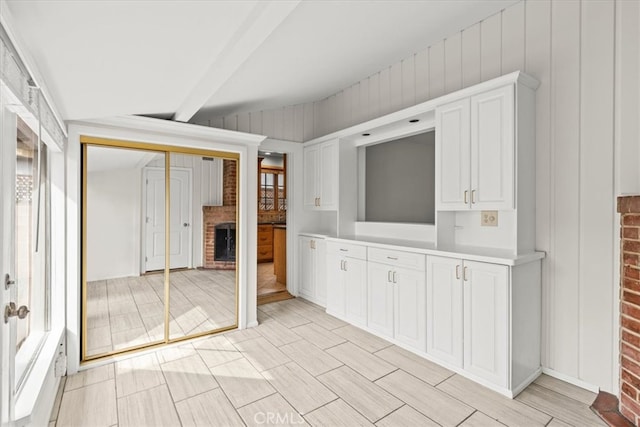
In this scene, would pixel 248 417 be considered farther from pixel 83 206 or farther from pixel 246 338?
pixel 83 206

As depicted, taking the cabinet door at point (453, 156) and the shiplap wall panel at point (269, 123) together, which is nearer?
the cabinet door at point (453, 156)

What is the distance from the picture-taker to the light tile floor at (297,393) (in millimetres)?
1959

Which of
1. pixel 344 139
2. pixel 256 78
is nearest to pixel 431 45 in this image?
pixel 344 139

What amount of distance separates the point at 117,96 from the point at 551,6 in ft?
10.5

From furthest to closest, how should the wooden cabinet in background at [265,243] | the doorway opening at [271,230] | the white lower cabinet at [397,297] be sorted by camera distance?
1. the wooden cabinet in background at [265,243]
2. the doorway opening at [271,230]
3. the white lower cabinet at [397,297]

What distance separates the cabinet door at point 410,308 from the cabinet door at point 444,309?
0.23 ft

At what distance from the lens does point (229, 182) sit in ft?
11.0

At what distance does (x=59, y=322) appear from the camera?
248 centimetres

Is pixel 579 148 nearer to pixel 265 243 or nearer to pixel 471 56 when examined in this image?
pixel 471 56

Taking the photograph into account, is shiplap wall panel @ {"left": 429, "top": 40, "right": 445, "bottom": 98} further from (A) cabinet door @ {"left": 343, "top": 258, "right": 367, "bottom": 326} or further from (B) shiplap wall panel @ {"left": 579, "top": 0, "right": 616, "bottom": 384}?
(A) cabinet door @ {"left": 343, "top": 258, "right": 367, "bottom": 326}

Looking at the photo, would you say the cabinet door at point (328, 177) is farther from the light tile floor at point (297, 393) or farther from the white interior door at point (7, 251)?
the white interior door at point (7, 251)

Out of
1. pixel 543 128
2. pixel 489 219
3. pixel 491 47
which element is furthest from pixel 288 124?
pixel 543 128

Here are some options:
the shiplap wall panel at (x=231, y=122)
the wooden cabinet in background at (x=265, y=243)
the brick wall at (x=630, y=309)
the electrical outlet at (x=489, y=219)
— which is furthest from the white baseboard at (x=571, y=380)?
the wooden cabinet in background at (x=265, y=243)

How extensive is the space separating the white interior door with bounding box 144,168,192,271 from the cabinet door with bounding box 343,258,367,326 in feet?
5.66
